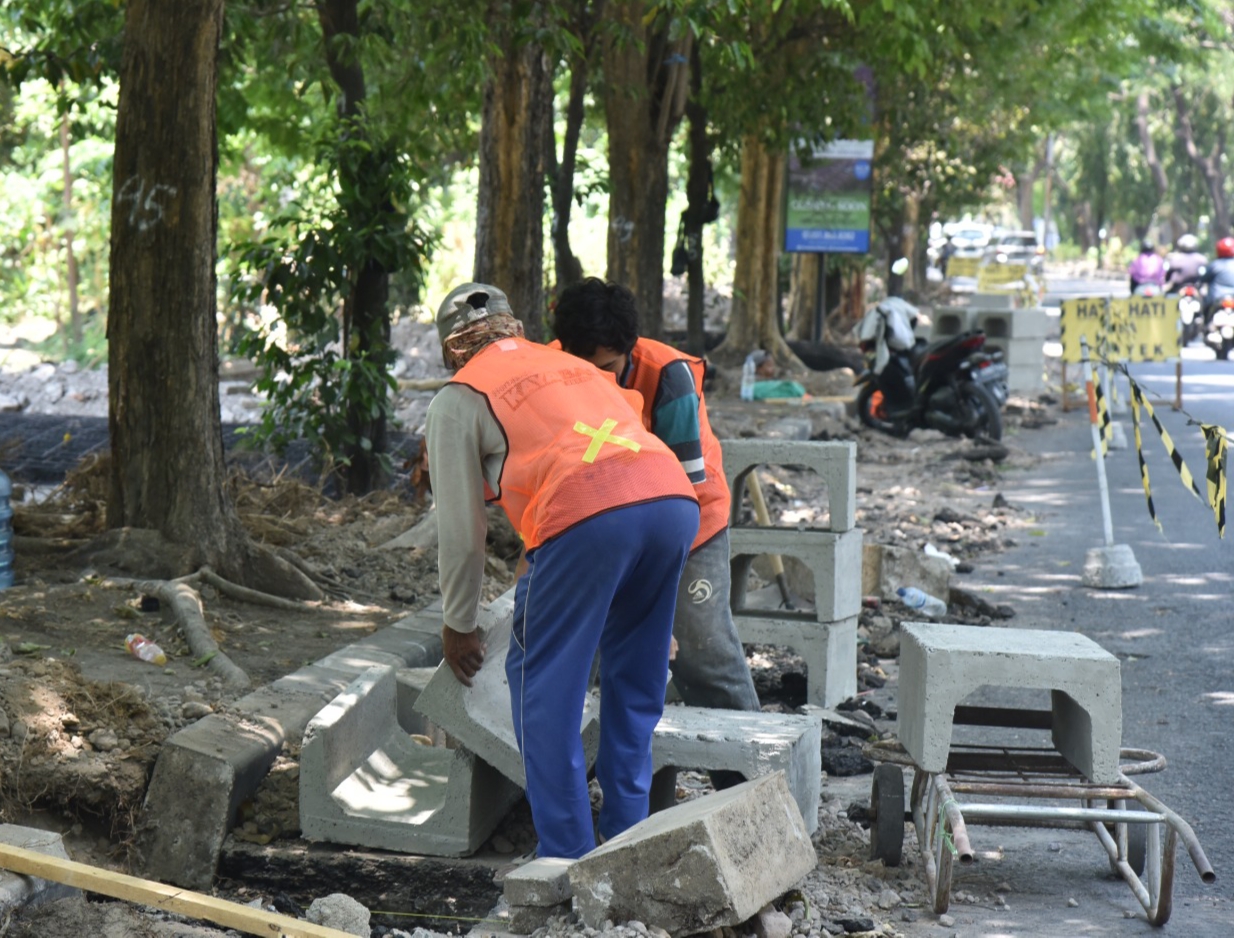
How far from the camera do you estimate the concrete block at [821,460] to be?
22.1ft

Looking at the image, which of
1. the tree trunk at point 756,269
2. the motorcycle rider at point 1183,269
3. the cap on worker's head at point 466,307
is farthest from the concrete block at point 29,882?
the motorcycle rider at point 1183,269

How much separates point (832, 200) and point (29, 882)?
1801 centimetres

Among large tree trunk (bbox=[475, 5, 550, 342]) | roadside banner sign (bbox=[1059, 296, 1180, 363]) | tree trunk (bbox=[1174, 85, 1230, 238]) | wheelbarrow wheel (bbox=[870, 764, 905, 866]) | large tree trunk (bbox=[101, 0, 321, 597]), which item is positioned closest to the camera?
wheelbarrow wheel (bbox=[870, 764, 905, 866])

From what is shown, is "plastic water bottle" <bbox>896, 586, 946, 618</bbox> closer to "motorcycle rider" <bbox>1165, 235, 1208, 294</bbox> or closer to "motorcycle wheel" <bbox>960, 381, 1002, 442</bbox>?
"motorcycle wheel" <bbox>960, 381, 1002, 442</bbox>

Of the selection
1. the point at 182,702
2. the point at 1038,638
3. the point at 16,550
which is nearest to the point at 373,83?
the point at 16,550

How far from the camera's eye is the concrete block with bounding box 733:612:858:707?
22.0 ft

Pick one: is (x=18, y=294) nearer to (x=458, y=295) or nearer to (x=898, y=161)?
(x=898, y=161)

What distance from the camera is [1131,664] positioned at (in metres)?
7.52

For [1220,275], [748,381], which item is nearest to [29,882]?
[748,381]

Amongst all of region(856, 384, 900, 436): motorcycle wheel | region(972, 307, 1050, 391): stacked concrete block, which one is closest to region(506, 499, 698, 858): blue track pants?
region(856, 384, 900, 436): motorcycle wheel

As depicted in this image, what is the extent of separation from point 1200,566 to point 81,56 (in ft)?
25.0

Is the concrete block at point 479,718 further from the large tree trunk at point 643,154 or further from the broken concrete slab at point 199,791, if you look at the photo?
the large tree trunk at point 643,154

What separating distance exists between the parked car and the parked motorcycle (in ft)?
108

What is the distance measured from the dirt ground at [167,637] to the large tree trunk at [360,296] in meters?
0.34
